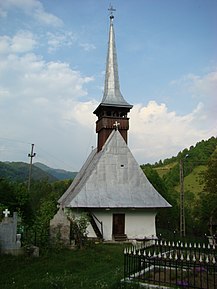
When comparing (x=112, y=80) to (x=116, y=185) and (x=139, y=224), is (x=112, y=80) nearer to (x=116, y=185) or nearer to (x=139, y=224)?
(x=116, y=185)

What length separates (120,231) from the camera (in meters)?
19.1

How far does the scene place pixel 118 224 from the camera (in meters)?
19.1

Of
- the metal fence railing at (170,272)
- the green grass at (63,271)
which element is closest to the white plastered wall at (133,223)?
the green grass at (63,271)

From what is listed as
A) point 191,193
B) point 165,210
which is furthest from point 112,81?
point 191,193

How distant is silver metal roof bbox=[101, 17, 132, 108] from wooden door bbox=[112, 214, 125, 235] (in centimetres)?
818

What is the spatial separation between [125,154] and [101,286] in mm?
14156

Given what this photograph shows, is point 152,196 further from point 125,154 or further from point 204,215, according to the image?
point 204,215

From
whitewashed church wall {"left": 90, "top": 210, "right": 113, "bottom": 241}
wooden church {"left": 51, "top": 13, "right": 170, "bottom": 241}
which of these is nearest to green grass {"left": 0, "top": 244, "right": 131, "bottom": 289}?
wooden church {"left": 51, "top": 13, "right": 170, "bottom": 241}

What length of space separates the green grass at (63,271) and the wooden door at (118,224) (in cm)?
689

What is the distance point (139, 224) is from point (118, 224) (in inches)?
50.3

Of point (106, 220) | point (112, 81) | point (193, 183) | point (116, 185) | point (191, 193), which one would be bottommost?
point (106, 220)

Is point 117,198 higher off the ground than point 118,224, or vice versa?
point 117,198

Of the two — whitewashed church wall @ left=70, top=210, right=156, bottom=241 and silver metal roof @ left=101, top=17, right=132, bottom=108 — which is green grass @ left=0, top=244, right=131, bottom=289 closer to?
whitewashed church wall @ left=70, top=210, right=156, bottom=241

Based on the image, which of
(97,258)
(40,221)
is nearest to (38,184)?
(40,221)
